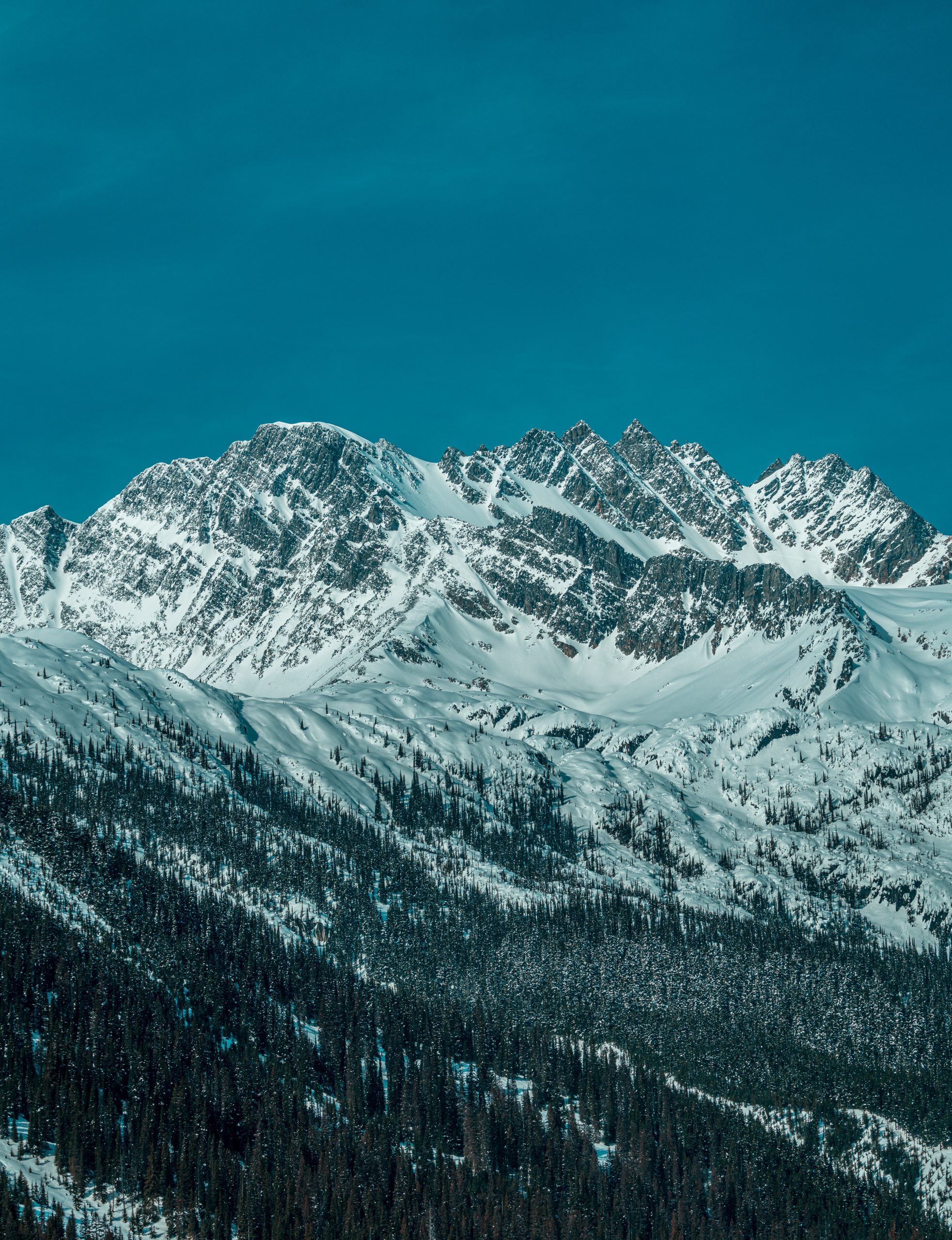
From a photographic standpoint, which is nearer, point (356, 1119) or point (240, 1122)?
point (240, 1122)

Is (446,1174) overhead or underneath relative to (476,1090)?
underneath

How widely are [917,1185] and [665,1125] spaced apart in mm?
40604

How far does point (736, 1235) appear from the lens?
511 feet

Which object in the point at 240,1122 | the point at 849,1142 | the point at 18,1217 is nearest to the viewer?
the point at 18,1217

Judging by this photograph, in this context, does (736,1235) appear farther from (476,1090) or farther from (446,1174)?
(476,1090)

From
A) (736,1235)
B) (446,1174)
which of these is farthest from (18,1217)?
(736,1235)

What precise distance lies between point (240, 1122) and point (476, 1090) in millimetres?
46026

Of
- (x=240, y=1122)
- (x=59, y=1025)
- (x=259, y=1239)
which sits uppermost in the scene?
(x=59, y=1025)

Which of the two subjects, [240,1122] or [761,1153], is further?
[761,1153]

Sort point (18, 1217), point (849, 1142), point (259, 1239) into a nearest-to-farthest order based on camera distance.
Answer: point (18, 1217)
point (259, 1239)
point (849, 1142)

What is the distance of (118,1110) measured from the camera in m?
165

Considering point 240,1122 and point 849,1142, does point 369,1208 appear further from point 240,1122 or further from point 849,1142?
point 849,1142

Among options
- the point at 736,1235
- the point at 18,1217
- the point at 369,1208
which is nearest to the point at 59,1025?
the point at 18,1217

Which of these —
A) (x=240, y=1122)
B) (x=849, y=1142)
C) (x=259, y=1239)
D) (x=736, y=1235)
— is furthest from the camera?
(x=849, y=1142)
